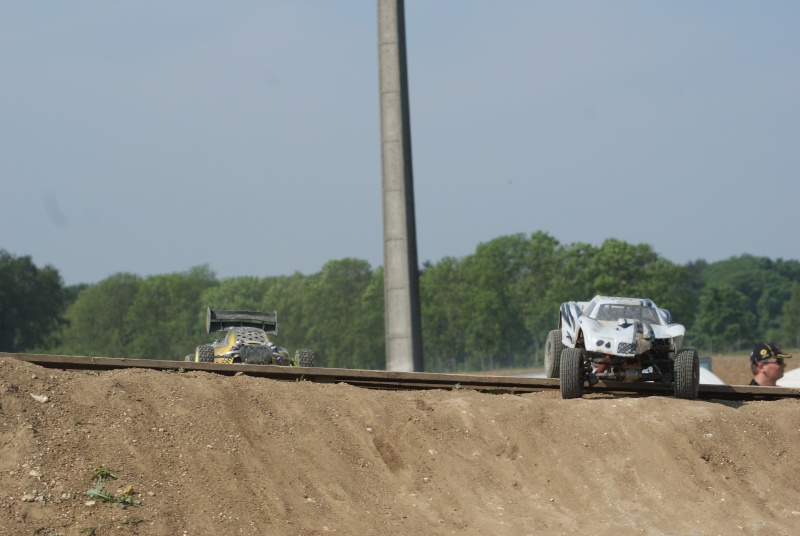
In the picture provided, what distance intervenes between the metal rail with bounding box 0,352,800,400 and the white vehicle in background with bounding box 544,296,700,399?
0.52m

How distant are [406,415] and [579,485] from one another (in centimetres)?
212

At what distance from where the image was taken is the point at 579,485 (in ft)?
37.2

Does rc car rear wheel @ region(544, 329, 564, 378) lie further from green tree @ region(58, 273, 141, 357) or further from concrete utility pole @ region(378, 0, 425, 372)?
green tree @ region(58, 273, 141, 357)

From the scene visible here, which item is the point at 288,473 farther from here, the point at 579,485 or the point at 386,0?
the point at 386,0

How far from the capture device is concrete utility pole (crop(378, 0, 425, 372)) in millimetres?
22016

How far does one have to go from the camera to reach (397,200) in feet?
72.4

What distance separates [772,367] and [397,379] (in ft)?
19.9

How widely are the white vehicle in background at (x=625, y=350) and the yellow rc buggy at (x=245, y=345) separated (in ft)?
17.3

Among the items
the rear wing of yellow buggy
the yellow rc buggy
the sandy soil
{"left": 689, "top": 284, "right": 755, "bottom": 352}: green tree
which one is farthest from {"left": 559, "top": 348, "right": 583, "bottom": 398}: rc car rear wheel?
{"left": 689, "top": 284, "right": 755, "bottom": 352}: green tree

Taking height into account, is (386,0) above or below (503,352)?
above

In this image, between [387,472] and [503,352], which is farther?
[503,352]

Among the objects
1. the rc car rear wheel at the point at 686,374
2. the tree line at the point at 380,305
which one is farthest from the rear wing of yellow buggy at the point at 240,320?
the tree line at the point at 380,305

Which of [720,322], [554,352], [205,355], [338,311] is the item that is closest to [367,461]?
[554,352]

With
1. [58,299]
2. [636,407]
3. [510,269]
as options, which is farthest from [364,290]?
[636,407]
